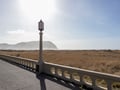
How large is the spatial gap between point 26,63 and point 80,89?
8.49 m

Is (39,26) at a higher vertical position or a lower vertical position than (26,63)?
higher

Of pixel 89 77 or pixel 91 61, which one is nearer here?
pixel 89 77

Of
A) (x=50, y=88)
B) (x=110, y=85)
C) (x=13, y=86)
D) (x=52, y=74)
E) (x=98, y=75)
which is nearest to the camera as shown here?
(x=110, y=85)

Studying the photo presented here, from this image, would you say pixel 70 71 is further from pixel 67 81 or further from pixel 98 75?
pixel 98 75

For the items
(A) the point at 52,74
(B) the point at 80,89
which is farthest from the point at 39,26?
(B) the point at 80,89

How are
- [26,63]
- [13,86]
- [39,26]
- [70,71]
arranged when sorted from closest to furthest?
[13,86] < [70,71] < [39,26] < [26,63]

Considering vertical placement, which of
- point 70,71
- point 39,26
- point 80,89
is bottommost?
point 80,89

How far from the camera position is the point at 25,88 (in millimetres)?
6914

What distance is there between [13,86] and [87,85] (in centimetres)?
314

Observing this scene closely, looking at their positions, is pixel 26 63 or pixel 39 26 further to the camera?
pixel 26 63

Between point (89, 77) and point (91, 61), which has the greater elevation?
point (89, 77)

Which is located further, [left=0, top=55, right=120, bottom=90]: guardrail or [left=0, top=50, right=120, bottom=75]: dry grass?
[left=0, top=50, right=120, bottom=75]: dry grass

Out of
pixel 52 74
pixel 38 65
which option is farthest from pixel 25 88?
pixel 38 65

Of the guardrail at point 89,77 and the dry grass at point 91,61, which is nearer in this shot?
the guardrail at point 89,77
